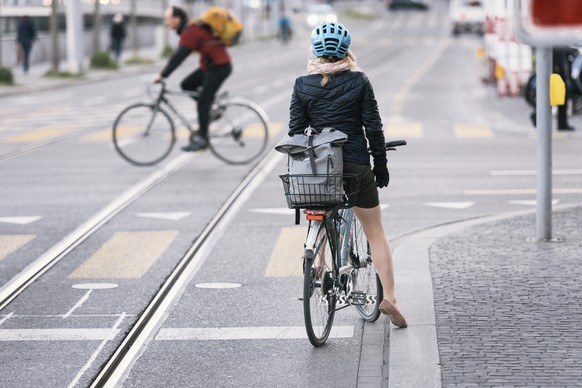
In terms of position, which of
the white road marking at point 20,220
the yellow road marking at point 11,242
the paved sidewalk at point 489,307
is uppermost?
the paved sidewalk at point 489,307

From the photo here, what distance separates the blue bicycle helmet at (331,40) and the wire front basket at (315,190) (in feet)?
2.08

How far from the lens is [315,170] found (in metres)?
6.32

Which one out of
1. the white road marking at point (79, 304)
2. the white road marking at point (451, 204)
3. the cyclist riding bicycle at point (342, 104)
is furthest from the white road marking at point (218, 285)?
the white road marking at point (451, 204)

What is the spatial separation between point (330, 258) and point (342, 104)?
794 mm

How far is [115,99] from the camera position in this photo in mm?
29547

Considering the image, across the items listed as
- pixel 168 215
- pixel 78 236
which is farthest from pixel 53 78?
pixel 78 236

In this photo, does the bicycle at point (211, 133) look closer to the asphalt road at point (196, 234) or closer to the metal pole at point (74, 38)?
the asphalt road at point (196, 234)

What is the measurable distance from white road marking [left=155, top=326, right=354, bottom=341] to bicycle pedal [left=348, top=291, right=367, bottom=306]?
21 centimetres

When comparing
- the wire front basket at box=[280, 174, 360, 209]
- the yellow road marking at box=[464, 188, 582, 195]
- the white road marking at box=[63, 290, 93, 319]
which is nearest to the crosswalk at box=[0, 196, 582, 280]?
the white road marking at box=[63, 290, 93, 319]

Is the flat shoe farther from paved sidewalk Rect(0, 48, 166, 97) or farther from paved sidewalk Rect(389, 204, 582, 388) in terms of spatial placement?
paved sidewalk Rect(0, 48, 166, 97)

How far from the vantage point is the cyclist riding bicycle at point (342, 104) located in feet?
21.4

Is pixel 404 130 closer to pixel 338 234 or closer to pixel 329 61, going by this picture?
pixel 338 234

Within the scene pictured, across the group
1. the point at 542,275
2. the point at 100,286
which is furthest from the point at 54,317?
the point at 542,275

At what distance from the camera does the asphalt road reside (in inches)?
258
